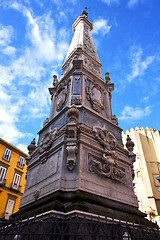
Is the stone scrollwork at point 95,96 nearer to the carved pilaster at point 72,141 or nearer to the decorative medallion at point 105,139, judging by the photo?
the decorative medallion at point 105,139

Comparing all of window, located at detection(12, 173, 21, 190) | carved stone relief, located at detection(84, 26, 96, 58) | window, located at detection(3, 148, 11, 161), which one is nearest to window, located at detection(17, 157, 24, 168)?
window, located at detection(12, 173, 21, 190)

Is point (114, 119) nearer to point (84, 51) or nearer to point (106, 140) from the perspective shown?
point (106, 140)

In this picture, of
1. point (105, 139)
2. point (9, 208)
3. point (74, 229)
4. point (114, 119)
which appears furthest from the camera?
point (9, 208)

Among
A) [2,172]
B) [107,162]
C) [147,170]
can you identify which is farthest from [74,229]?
[147,170]

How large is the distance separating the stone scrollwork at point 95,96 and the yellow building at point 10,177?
54.2 feet

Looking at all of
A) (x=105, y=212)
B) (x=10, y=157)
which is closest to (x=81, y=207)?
(x=105, y=212)

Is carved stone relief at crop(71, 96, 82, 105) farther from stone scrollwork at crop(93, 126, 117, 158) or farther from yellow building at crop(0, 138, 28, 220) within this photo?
yellow building at crop(0, 138, 28, 220)

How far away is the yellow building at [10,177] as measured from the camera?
67.8 feet

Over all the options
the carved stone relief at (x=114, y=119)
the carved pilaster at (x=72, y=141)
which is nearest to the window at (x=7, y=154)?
the carved stone relief at (x=114, y=119)

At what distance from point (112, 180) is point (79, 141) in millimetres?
2050

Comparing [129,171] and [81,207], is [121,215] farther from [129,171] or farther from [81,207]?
[129,171]

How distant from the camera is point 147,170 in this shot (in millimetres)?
27797

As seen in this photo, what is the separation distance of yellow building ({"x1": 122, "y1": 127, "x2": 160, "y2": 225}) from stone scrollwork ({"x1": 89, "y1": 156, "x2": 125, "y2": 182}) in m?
14.1

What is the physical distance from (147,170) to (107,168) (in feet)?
76.5
